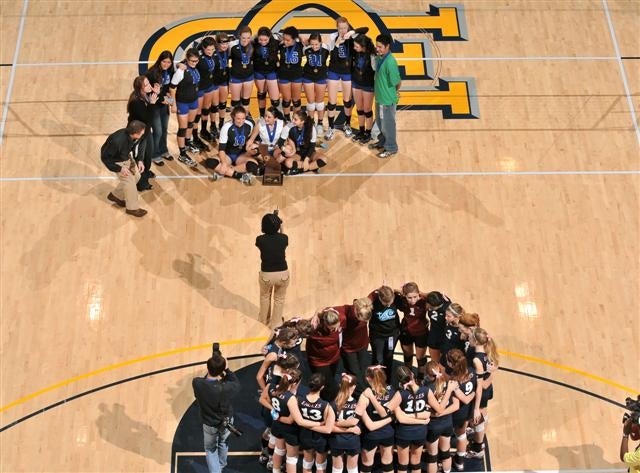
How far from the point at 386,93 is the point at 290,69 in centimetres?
162

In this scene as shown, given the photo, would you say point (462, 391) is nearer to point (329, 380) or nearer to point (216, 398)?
point (329, 380)

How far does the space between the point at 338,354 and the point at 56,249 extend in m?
4.86

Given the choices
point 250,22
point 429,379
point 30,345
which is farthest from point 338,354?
point 250,22

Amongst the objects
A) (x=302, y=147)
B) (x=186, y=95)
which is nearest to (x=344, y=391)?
(x=302, y=147)

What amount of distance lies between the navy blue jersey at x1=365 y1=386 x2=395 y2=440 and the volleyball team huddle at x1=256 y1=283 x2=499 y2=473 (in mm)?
11

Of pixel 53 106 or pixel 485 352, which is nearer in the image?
pixel 485 352

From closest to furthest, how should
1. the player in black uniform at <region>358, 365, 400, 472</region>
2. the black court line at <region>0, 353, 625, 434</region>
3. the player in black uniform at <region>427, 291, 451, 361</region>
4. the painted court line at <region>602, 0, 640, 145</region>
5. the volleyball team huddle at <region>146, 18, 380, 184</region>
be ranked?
the player in black uniform at <region>358, 365, 400, 472</region> → the player in black uniform at <region>427, 291, 451, 361</region> → the black court line at <region>0, 353, 625, 434</region> → the volleyball team huddle at <region>146, 18, 380, 184</region> → the painted court line at <region>602, 0, 640, 145</region>

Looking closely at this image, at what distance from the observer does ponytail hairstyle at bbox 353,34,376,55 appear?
1706 cm

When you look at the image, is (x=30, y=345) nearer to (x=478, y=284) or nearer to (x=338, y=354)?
(x=338, y=354)

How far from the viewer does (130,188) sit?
16.5m

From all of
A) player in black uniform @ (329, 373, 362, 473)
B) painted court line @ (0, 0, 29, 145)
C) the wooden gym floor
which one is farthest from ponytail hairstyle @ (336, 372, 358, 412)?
painted court line @ (0, 0, 29, 145)

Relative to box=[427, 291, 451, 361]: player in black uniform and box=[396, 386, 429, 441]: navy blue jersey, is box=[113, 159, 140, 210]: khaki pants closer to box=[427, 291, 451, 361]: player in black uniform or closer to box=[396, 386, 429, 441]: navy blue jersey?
box=[427, 291, 451, 361]: player in black uniform

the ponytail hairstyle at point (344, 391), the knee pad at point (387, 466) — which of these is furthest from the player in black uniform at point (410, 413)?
the ponytail hairstyle at point (344, 391)

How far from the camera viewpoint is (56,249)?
16.4m
